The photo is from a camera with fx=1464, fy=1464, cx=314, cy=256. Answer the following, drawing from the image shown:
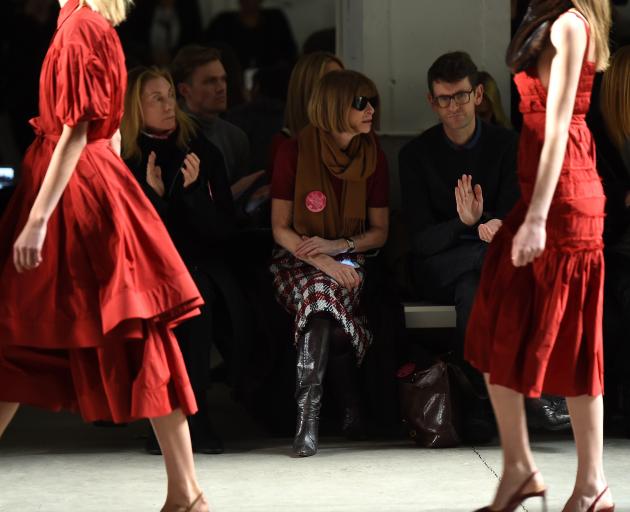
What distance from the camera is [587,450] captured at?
4.26 metres

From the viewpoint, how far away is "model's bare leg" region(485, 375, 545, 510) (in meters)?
4.27

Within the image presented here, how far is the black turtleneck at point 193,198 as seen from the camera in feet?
19.1

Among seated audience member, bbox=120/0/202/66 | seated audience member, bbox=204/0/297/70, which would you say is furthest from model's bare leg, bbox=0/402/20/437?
seated audience member, bbox=120/0/202/66

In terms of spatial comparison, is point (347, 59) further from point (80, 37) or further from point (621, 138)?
point (80, 37)

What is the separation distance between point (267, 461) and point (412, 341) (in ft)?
3.78

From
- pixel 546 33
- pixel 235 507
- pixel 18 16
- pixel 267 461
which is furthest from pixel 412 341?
pixel 18 16

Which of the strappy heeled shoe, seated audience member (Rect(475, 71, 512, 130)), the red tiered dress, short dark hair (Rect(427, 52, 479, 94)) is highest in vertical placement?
short dark hair (Rect(427, 52, 479, 94))

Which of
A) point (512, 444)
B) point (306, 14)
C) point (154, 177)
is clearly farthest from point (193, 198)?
point (306, 14)

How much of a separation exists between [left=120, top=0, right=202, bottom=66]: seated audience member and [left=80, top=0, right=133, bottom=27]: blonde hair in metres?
7.91

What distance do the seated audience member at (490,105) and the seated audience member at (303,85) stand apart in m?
0.66

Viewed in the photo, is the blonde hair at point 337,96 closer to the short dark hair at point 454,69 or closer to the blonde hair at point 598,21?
the short dark hair at point 454,69

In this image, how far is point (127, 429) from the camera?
20.7ft

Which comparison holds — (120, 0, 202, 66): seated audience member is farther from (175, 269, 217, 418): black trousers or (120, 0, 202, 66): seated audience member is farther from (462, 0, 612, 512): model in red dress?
(462, 0, 612, 512): model in red dress

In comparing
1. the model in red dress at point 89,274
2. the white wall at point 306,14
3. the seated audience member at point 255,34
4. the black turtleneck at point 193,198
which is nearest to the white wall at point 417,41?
the black turtleneck at point 193,198
